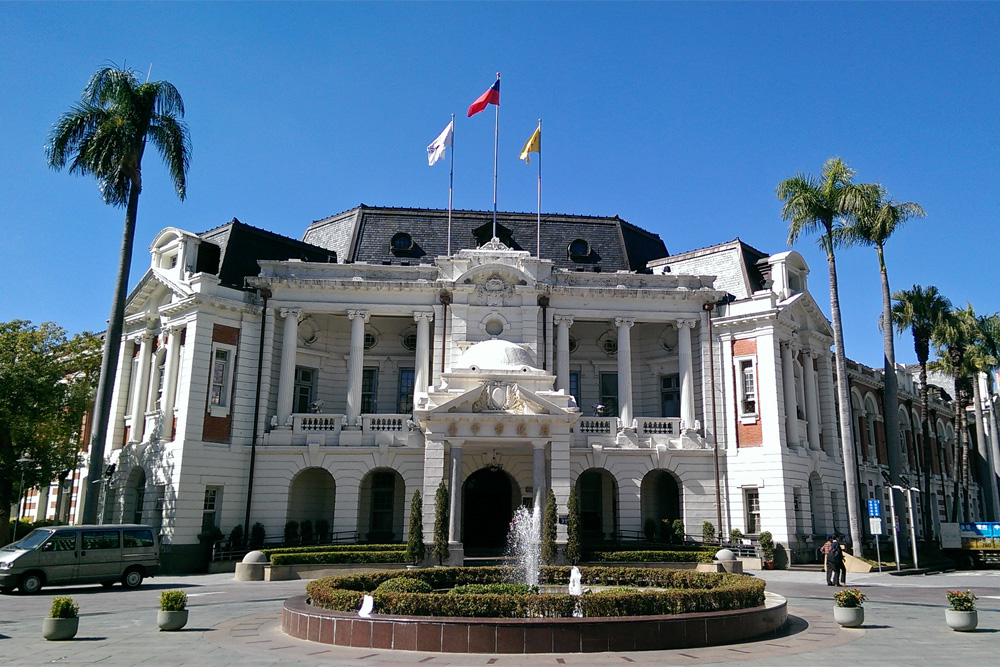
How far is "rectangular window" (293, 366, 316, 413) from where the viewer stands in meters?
37.8

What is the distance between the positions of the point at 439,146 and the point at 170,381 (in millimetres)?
16465

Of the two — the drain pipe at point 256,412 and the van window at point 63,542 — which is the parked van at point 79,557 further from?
the drain pipe at point 256,412

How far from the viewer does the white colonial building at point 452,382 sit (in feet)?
111

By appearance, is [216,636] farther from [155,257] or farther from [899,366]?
[899,366]

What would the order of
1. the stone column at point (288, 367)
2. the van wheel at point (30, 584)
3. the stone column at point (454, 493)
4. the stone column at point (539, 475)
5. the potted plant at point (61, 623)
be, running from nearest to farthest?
the potted plant at point (61, 623) → the van wheel at point (30, 584) → the stone column at point (454, 493) → the stone column at point (539, 475) → the stone column at point (288, 367)

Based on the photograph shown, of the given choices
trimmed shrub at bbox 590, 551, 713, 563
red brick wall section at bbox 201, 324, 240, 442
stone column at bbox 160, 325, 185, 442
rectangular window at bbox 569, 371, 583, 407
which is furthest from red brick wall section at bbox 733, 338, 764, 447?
stone column at bbox 160, 325, 185, 442

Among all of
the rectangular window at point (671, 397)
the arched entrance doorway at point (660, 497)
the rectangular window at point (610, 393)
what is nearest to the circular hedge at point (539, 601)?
the arched entrance doorway at point (660, 497)

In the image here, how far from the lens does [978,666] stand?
12.2 meters

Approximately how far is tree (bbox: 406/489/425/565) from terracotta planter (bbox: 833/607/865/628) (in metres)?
16.1

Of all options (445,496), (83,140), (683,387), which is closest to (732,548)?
(683,387)

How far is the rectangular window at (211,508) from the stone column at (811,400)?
27461 mm

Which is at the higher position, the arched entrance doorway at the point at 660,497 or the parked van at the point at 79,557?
the arched entrance doorway at the point at 660,497

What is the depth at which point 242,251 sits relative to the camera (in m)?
37.4

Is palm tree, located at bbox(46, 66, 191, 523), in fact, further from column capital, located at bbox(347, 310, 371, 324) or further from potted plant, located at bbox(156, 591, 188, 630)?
potted plant, located at bbox(156, 591, 188, 630)
